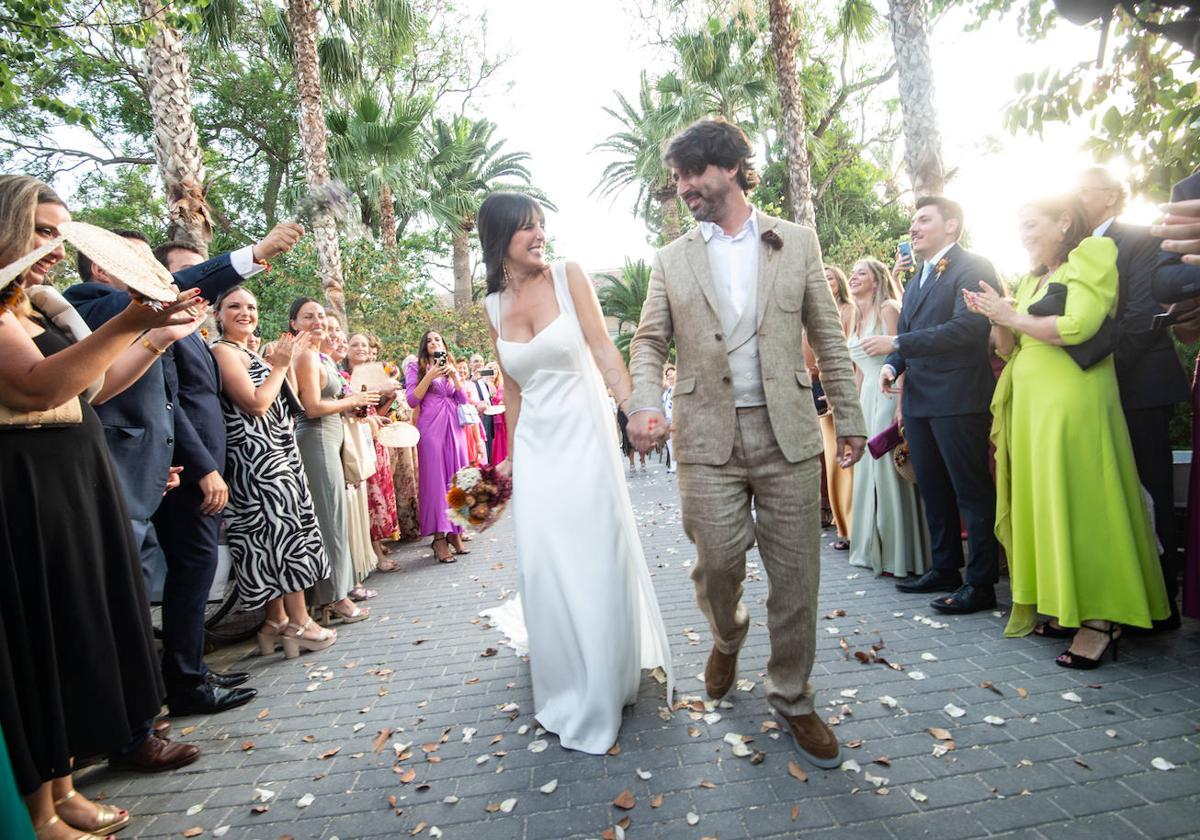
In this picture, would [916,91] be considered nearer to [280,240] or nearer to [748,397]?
[748,397]

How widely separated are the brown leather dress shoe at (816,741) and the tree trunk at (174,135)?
23.3 ft

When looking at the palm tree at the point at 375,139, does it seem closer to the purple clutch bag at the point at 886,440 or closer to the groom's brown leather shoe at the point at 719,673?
the purple clutch bag at the point at 886,440

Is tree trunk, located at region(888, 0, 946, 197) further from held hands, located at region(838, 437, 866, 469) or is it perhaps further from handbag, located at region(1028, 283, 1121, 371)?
Result: held hands, located at region(838, 437, 866, 469)

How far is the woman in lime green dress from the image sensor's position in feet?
11.0

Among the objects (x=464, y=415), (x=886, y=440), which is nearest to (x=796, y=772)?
(x=886, y=440)

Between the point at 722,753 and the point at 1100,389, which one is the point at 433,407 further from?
the point at 1100,389

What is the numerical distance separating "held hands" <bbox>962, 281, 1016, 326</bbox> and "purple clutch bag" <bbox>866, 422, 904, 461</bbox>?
1277 millimetres

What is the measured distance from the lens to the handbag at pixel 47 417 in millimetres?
2361

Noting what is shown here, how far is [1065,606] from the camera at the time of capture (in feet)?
11.1

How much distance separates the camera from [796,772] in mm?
2666

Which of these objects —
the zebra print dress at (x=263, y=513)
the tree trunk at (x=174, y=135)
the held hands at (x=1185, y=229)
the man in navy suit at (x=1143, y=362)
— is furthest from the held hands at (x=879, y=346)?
the tree trunk at (x=174, y=135)

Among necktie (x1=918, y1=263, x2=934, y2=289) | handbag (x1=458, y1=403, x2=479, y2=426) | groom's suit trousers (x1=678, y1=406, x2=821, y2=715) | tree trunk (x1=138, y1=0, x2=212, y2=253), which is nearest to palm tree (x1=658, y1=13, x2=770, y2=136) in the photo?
handbag (x1=458, y1=403, x2=479, y2=426)

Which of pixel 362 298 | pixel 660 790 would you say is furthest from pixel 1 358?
pixel 362 298

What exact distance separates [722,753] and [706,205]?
7.81 feet
